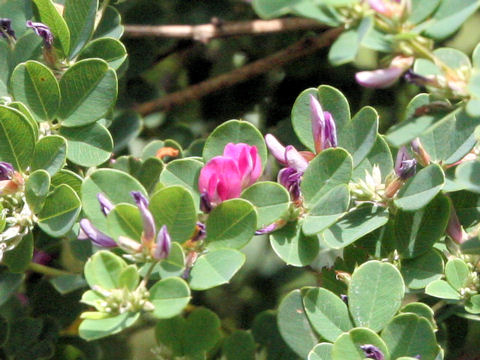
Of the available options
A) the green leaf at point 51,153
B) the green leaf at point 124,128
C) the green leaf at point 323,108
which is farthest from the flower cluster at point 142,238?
the green leaf at point 124,128

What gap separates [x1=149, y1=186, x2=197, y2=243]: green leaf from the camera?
1040 mm

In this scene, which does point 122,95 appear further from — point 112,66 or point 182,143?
point 112,66

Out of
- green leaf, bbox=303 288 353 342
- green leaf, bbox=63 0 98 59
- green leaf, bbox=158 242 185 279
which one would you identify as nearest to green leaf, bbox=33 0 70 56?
green leaf, bbox=63 0 98 59

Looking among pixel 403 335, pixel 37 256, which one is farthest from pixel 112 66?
pixel 403 335

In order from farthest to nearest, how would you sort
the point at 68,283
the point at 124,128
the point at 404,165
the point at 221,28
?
the point at 221,28 < the point at 124,128 < the point at 68,283 < the point at 404,165

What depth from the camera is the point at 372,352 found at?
40.2 inches

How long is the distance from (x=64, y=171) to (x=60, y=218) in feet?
0.30

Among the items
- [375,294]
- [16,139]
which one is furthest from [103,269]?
[375,294]

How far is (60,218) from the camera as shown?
3.80 ft

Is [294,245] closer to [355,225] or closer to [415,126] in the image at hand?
[355,225]

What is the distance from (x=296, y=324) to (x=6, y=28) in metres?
0.68

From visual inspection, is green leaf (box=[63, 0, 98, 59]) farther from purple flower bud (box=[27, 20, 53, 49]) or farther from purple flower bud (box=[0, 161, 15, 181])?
purple flower bud (box=[0, 161, 15, 181])

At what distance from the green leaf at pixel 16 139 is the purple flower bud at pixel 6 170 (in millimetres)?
23

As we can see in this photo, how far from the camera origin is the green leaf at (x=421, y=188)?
1.08 metres
